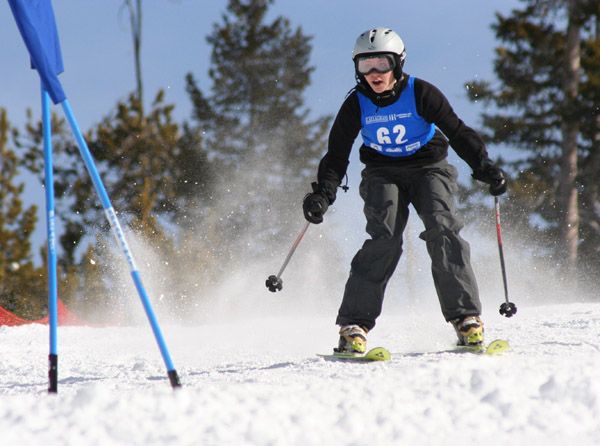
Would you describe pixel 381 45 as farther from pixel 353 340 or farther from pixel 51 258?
pixel 51 258

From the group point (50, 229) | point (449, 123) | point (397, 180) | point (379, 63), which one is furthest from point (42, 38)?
point (449, 123)

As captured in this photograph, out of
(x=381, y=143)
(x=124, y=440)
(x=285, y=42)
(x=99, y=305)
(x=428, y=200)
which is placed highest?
(x=285, y=42)

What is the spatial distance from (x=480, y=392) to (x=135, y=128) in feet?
63.1

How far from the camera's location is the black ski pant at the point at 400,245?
4227 mm

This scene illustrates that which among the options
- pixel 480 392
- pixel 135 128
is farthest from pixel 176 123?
pixel 480 392

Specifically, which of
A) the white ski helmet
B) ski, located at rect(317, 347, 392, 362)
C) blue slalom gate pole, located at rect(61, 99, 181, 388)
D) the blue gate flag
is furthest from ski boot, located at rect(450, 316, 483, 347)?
the blue gate flag

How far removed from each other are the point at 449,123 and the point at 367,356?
4.97ft

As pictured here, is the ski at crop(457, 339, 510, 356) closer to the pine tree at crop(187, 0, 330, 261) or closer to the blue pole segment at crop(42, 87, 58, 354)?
the blue pole segment at crop(42, 87, 58, 354)

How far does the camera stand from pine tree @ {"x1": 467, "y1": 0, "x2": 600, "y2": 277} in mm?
18859

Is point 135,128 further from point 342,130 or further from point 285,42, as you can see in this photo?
point 342,130

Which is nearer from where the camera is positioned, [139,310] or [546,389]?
[546,389]

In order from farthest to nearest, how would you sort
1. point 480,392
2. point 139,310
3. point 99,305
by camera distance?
point 99,305
point 139,310
point 480,392

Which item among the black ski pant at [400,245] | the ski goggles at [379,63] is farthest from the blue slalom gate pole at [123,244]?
the ski goggles at [379,63]

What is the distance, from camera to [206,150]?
72.9ft
